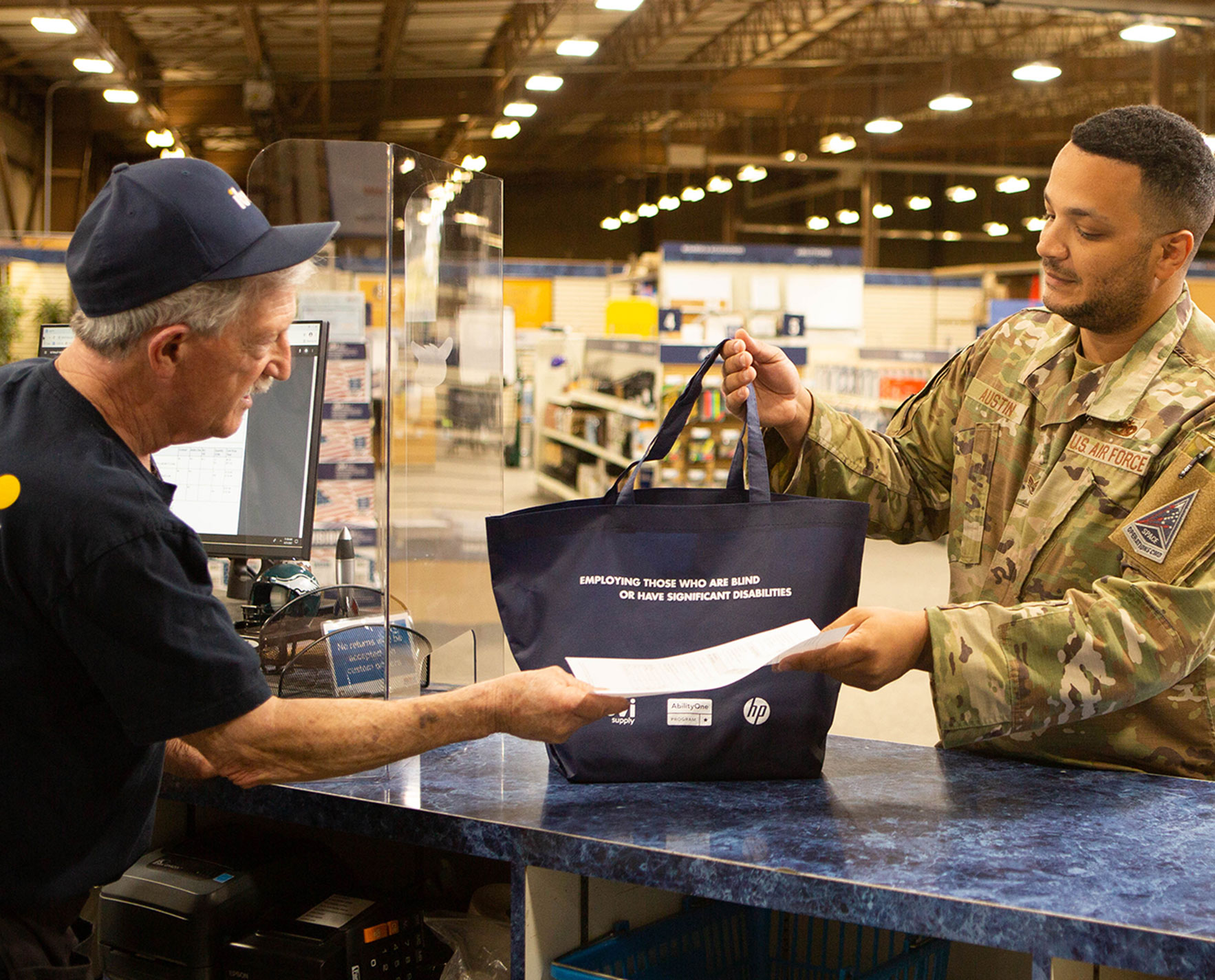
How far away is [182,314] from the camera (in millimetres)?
1209

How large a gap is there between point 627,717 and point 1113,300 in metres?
0.90

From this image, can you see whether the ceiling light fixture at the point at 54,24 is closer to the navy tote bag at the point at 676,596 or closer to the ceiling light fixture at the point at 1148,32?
the ceiling light fixture at the point at 1148,32

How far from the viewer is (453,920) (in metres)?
1.71

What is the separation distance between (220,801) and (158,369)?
658 mm

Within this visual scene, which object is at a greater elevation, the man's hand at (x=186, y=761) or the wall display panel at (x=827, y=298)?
the wall display panel at (x=827, y=298)

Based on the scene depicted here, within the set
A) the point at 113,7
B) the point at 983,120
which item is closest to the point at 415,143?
the point at 113,7

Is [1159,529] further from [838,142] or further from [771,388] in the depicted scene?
[838,142]

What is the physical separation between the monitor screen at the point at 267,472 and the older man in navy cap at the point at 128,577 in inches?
35.1

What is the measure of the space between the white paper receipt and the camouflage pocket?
0.47 m

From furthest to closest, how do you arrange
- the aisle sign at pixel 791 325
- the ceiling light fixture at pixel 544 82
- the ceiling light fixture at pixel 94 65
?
the ceiling light fixture at pixel 544 82 → the ceiling light fixture at pixel 94 65 → the aisle sign at pixel 791 325

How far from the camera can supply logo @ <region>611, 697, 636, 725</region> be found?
1431mm

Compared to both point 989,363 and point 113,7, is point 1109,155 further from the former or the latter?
point 113,7

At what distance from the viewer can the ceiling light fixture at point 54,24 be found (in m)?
13.4

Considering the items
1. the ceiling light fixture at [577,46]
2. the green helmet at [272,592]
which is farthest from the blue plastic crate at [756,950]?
the ceiling light fixture at [577,46]
